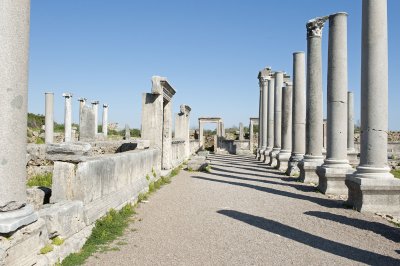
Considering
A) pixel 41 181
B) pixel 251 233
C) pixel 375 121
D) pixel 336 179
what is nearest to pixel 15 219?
pixel 251 233

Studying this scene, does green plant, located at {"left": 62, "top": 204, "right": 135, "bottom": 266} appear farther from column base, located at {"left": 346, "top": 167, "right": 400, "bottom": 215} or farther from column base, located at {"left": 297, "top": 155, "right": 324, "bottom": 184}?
column base, located at {"left": 297, "top": 155, "right": 324, "bottom": 184}

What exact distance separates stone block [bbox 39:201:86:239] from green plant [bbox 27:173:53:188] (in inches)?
104

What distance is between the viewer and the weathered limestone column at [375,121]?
25.9 feet

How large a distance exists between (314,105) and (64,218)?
956cm

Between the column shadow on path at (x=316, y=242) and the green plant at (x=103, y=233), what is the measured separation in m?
2.14

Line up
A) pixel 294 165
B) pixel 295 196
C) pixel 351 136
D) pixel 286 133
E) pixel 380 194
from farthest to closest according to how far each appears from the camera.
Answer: pixel 351 136 → pixel 286 133 → pixel 294 165 → pixel 295 196 → pixel 380 194

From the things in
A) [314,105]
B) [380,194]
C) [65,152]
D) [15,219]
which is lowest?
[380,194]

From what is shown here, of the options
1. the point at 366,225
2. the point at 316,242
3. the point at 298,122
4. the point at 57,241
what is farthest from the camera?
the point at 298,122

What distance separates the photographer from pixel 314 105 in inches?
488

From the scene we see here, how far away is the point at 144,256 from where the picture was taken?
4.95m

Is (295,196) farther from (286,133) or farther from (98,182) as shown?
(286,133)

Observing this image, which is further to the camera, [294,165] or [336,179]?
[294,165]

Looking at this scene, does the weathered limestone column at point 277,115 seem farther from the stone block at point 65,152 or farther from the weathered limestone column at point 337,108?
the stone block at point 65,152

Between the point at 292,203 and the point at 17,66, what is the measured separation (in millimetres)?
7072
